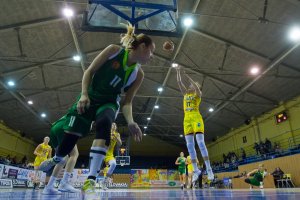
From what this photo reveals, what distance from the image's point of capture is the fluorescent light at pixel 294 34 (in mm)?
12103

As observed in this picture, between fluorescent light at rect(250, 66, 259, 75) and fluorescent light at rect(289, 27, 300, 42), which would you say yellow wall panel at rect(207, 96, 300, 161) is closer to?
fluorescent light at rect(250, 66, 259, 75)

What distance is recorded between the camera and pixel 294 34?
1240 centimetres

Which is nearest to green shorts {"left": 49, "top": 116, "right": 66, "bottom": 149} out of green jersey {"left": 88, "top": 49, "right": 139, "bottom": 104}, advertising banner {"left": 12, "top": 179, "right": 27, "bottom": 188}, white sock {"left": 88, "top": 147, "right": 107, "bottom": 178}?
green jersey {"left": 88, "top": 49, "right": 139, "bottom": 104}

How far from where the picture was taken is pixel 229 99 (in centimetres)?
2059

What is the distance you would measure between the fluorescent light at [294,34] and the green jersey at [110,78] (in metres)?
11.7

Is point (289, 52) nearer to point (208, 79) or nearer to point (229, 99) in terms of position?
point (208, 79)

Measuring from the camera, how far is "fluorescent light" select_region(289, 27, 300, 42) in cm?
1210

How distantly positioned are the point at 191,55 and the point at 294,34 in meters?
5.74

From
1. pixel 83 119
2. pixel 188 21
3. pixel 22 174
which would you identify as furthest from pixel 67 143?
pixel 22 174

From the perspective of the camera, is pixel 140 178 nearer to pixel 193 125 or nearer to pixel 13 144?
pixel 13 144

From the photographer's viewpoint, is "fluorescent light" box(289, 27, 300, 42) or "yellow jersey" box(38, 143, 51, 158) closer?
"yellow jersey" box(38, 143, 51, 158)

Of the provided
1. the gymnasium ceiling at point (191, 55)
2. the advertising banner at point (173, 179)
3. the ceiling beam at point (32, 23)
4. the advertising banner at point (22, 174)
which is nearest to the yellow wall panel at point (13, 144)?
the gymnasium ceiling at point (191, 55)

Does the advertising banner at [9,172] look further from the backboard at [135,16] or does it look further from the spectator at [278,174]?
the spectator at [278,174]

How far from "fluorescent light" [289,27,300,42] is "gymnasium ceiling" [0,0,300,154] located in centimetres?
36
